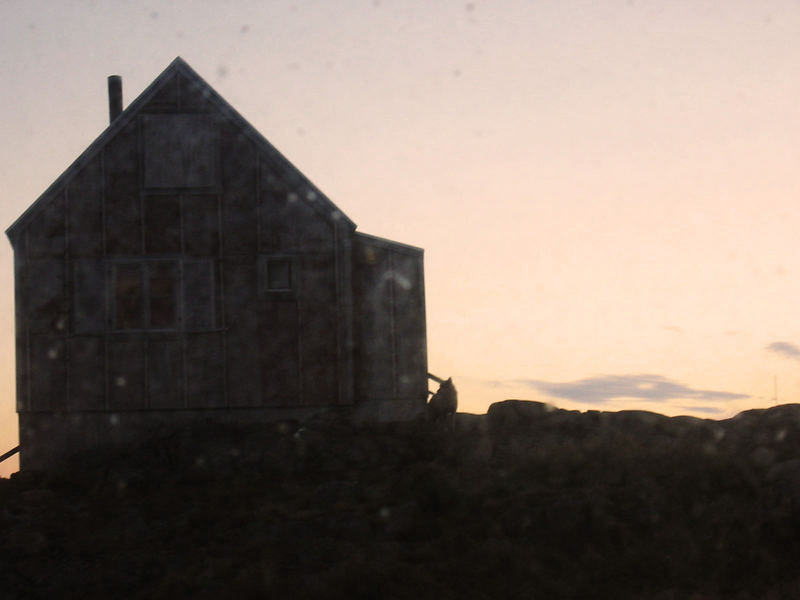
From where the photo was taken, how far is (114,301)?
2634 centimetres

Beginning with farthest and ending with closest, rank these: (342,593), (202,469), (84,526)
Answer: (202,469)
(84,526)
(342,593)

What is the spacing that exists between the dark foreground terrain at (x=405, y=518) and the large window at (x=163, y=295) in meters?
2.67

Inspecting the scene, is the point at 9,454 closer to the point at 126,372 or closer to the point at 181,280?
the point at 126,372

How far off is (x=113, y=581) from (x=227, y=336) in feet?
27.0

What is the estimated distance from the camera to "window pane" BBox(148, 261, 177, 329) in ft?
86.1

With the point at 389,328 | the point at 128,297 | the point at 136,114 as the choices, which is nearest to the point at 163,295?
the point at 128,297

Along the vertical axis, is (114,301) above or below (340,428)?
above

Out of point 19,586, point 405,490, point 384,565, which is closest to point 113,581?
point 19,586

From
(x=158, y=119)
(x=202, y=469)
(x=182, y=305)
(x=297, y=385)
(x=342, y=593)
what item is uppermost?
(x=158, y=119)

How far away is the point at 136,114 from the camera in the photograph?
26.7 meters

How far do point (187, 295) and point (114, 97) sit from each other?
5.78 m

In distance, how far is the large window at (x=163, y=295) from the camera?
86.2 ft

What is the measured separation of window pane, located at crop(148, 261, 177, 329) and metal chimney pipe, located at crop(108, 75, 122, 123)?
177 inches

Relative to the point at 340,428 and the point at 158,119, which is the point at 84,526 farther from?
the point at 158,119
